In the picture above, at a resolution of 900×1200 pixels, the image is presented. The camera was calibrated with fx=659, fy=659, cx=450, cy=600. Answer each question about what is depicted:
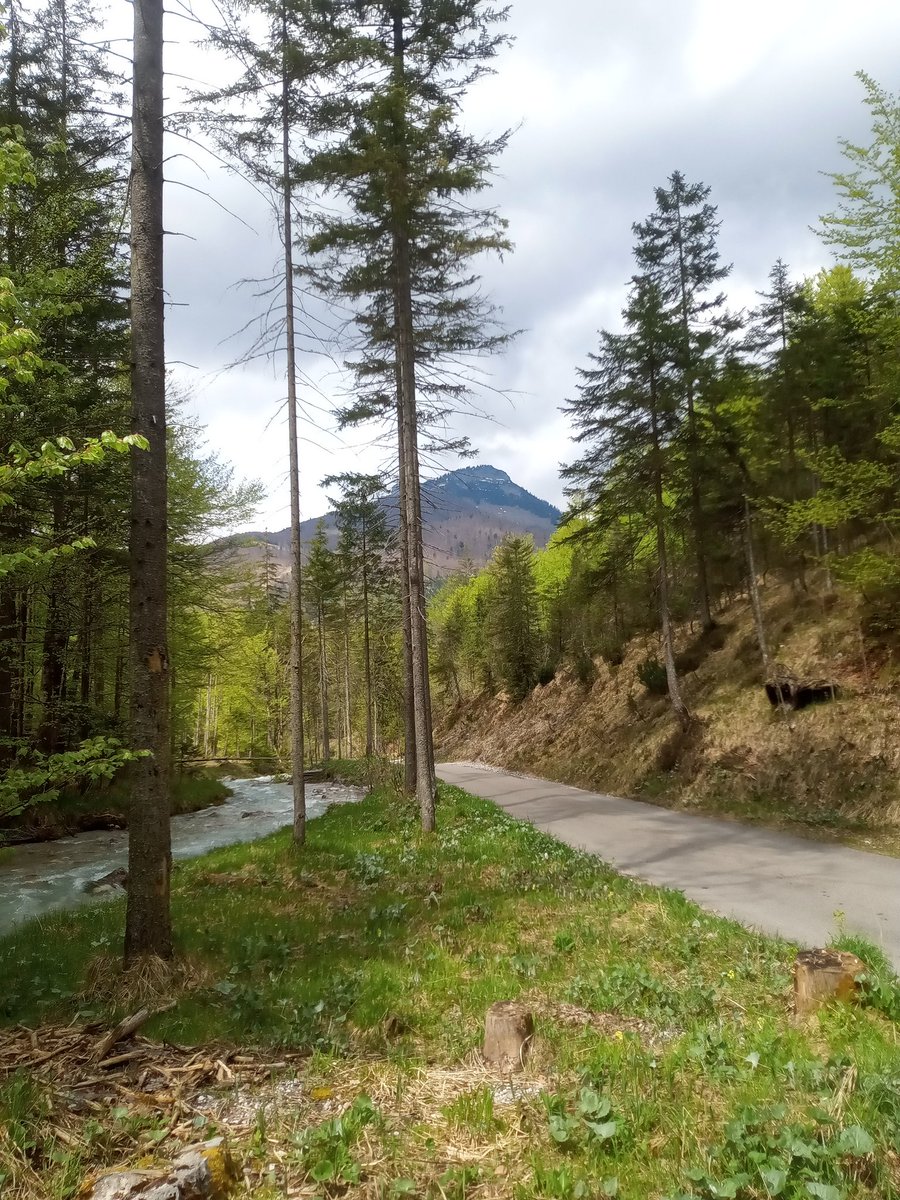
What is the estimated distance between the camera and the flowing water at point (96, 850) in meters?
11.0

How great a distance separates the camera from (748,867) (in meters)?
9.76

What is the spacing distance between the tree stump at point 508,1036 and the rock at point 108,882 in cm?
906

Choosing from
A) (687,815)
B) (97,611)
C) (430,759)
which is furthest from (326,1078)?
(97,611)

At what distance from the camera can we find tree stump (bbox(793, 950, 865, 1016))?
474 cm

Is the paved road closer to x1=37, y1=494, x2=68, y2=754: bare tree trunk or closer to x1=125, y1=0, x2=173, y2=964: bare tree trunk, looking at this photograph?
x1=125, y1=0, x2=173, y2=964: bare tree trunk

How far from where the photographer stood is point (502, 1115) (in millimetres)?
3568

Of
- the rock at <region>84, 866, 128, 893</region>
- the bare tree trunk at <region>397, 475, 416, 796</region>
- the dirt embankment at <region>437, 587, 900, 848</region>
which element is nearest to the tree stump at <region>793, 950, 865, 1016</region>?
the dirt embankment at <region>437, 587, 900, 848</region>

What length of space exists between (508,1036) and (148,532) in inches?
206

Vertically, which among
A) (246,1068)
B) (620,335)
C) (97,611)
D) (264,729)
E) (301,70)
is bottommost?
(264,729)

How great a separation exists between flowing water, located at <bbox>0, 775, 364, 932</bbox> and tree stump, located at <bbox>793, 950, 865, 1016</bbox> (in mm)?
9817

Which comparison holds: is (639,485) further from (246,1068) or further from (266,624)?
(266,624)

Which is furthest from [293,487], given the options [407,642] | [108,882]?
[108,882]

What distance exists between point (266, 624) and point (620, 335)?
3440cm

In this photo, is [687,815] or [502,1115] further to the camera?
[687,815]
